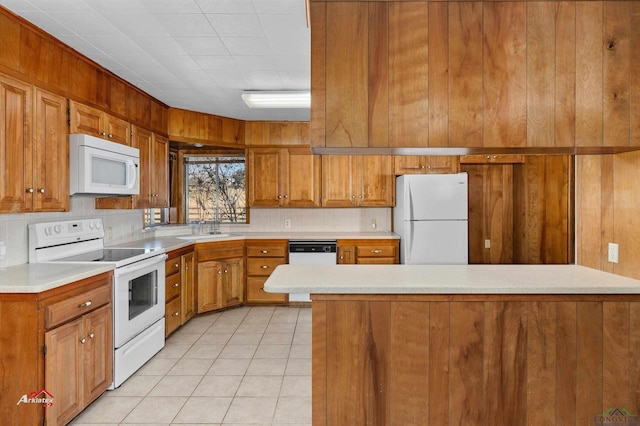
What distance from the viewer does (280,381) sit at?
9.20 ft

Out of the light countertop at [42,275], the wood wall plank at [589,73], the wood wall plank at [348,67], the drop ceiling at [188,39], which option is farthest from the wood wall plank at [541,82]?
the light countertop at [42,275]

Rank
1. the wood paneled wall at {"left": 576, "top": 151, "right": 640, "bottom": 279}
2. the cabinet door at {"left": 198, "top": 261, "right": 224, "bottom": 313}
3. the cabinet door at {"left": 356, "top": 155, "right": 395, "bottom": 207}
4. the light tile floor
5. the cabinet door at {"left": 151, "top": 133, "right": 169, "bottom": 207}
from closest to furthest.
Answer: the wood paneled wall at {"left": 576, "top": 151, "right": 640, "bottom": 279} → the light tile floor → the cabinet door at {"left": 151, "top": 133, "right": 169, "bottom": 207} → the cabinet door at {"left": 198, "top": 261, "right": 224, "bottom": 313} → the cabinet door at {"left": 356, "top": 155, "right": 395, "bottom": 207}

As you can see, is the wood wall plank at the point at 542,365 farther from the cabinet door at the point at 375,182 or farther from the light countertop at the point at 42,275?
the cabinet door at the point at 375,182

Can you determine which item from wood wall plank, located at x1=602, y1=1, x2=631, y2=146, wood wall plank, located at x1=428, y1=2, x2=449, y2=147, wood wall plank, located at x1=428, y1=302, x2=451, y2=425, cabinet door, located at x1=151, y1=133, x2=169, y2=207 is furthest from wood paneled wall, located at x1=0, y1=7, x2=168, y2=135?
wood wall plank, located at x1=602, y1=1, x2=631, y2=146

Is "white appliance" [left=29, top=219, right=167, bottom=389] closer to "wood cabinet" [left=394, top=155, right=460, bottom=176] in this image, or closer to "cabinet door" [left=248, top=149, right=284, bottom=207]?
"cabinet door" [left=248, top=149, right=284, bottom=207]

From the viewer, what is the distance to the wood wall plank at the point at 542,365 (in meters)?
1.81

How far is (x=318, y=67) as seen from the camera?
6.19 feet

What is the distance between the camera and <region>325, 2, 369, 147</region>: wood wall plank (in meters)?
1.89

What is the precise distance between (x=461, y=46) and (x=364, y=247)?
9.67ft

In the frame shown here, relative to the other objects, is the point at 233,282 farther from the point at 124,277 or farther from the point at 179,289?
the point at 124,277

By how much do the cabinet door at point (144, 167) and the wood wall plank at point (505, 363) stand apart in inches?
126

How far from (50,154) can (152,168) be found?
1.42 meters

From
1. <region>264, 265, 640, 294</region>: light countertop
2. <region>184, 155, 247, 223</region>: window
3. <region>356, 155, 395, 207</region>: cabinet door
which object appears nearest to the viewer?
<region>264, 265, 640, 294</region>: light countertop

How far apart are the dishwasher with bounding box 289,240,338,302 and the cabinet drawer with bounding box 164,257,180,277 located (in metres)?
1.32
